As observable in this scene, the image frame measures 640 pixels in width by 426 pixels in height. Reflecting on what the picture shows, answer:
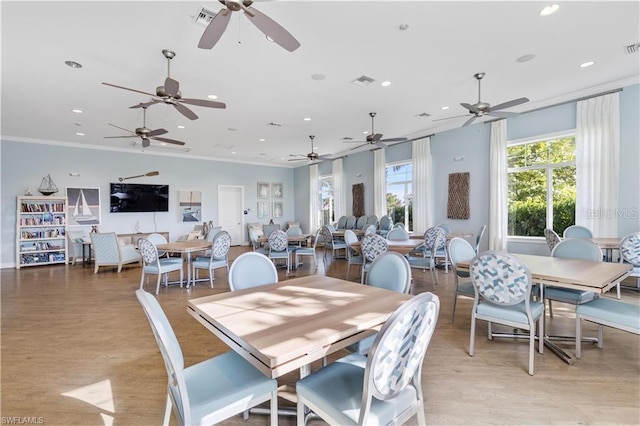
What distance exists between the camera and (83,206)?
813 cm

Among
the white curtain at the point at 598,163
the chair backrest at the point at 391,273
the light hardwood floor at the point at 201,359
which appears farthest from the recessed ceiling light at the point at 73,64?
the white curtain at the point at 598,163

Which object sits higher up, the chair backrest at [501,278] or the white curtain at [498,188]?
the white curtain at [498,188]

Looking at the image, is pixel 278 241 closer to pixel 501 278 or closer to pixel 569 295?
pixel 501 278

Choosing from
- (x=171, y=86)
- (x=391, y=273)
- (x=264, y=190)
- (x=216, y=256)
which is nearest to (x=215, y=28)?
(x=171, y=86)

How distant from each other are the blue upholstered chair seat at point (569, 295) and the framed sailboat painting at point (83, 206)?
10.5m

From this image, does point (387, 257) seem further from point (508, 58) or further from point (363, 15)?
point (508, 58)

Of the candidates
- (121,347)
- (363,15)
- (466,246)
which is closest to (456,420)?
(466,246)

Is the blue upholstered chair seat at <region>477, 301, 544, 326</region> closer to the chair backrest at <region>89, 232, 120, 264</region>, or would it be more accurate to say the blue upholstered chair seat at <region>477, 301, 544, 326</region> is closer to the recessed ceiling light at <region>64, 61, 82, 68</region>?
the recessed ceiling light at <region>64, 61, 82, 68</region>

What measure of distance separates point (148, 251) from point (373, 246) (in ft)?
12.4

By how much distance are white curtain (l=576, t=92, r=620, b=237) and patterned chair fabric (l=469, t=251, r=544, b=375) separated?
4.12 meters

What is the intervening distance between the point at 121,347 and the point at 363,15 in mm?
4162

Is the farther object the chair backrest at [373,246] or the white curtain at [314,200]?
the white curtain at [314,200]

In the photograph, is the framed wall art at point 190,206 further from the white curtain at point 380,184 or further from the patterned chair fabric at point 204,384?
the patterned chair fabric at point 204,384

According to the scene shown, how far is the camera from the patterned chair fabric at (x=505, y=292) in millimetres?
2225
